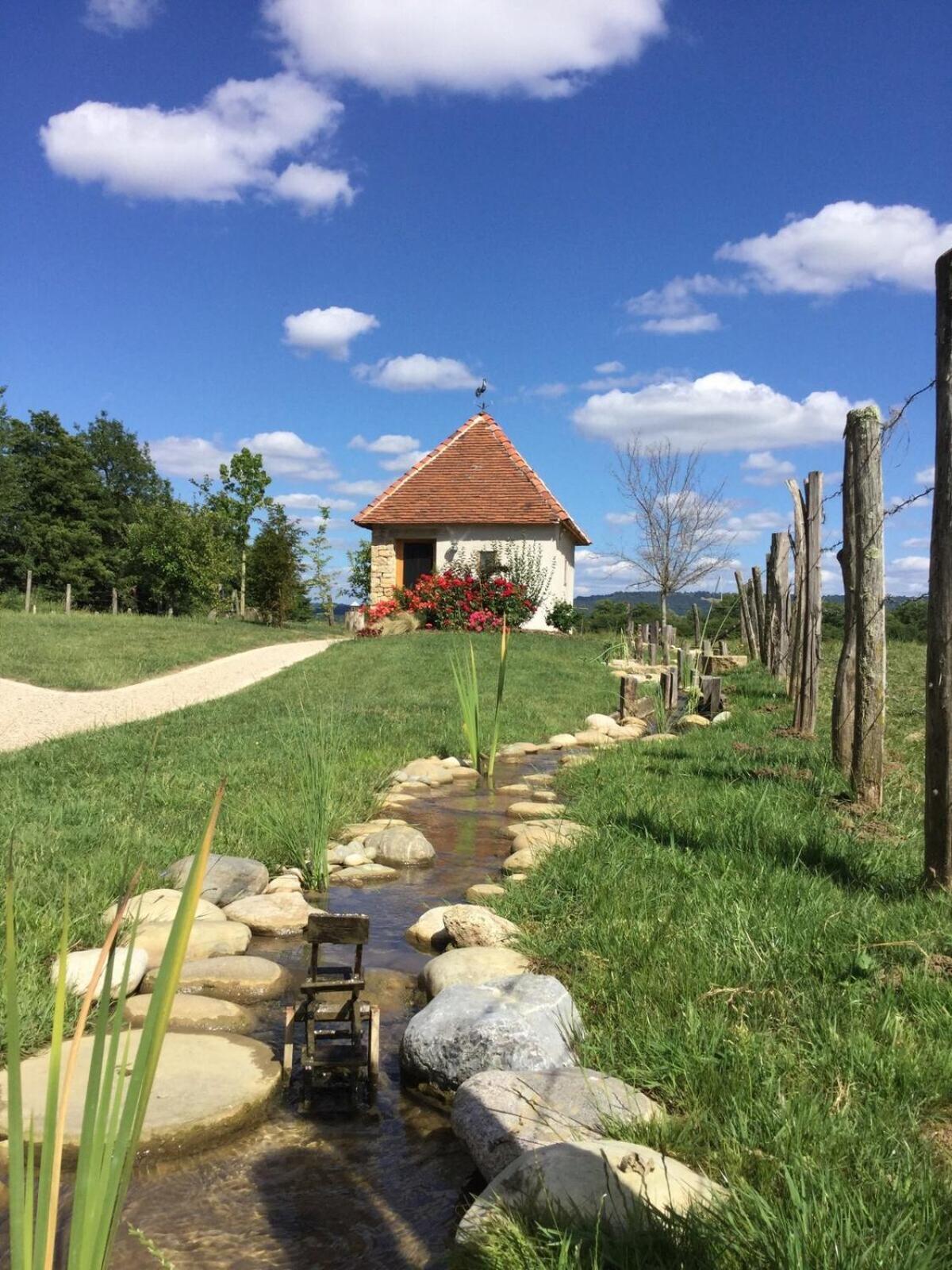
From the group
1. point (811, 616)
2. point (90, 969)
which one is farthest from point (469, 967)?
point (811, 616)

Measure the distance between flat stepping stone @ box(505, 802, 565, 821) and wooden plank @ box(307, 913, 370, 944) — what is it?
2.76 meters

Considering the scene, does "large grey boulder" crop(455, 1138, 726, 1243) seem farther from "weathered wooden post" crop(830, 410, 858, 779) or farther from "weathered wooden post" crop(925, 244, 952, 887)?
"weathered wooden post" crop(830, 410, 858, 779)

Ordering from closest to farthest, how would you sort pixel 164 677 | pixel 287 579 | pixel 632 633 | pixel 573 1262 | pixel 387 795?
1. pixel 573 1262
2. pixel 387 795
3. pixel 164 677
4. pixel 632 633
5. pixel 287 579

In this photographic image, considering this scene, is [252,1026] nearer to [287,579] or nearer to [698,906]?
[698,906]

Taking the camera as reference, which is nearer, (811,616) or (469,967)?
(469,967)

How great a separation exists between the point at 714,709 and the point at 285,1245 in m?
8.29

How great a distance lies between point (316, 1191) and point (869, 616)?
170 inches

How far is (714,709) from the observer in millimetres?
9945

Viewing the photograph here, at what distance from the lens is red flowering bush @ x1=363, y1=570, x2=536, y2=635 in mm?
21500

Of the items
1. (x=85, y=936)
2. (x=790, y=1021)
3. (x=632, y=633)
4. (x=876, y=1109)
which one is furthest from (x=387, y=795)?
(x=632, y=633)

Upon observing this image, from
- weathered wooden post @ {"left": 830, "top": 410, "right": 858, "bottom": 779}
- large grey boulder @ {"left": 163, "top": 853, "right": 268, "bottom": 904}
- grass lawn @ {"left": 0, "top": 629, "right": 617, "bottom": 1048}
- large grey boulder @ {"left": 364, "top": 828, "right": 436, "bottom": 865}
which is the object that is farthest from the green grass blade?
weathered wooden post @ {"left": 830, "top": 410, "right": 858, "bottom": 779}

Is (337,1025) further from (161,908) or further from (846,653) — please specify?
(846,653)

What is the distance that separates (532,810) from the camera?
6.24 metres

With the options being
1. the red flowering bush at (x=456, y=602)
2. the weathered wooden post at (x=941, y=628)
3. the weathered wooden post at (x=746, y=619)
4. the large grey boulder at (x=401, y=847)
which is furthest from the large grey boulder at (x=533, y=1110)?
the red flowering bush at (x=456, y=602)
